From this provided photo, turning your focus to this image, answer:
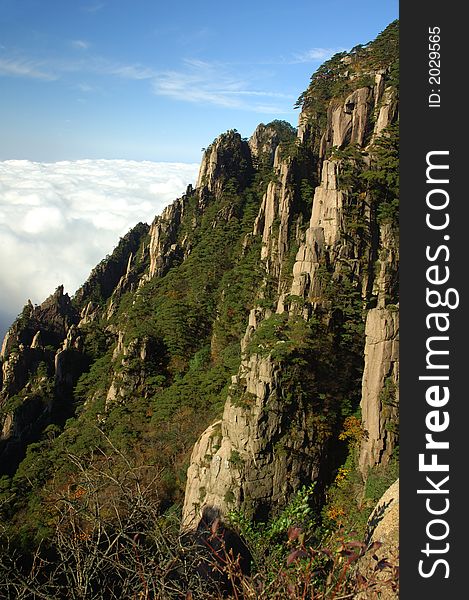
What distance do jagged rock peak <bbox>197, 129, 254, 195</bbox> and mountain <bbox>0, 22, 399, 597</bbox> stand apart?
26 centimetres

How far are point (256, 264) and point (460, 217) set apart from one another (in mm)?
38122

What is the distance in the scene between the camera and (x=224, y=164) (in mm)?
64812

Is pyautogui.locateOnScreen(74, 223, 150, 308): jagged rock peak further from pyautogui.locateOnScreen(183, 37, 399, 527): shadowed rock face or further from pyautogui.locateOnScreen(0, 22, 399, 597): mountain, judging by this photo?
pyautogui.locateOnScreen(183, 37, 399, 527): shadowed rock face

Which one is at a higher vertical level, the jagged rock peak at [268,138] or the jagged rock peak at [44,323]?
the jagged rock peak at [268,138]

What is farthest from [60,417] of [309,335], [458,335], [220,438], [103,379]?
[458,335]

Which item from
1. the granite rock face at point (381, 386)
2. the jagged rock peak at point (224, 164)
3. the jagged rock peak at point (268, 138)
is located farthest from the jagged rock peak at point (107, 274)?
the granite rock face at point (381, 386)

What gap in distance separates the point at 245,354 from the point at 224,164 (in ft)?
141

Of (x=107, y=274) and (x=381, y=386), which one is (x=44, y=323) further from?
(x=381, y=386)

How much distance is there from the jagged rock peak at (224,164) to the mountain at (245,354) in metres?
0.26

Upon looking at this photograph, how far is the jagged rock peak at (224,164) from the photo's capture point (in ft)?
211

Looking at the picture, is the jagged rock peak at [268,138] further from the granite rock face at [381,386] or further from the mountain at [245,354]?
the granite rock face at [381,386]

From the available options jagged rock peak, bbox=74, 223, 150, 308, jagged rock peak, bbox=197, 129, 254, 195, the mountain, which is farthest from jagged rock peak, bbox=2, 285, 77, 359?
jagged rock peak, bbox=197, 129, 254, 195

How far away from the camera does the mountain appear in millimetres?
22484

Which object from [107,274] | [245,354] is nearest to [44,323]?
[107,274]
